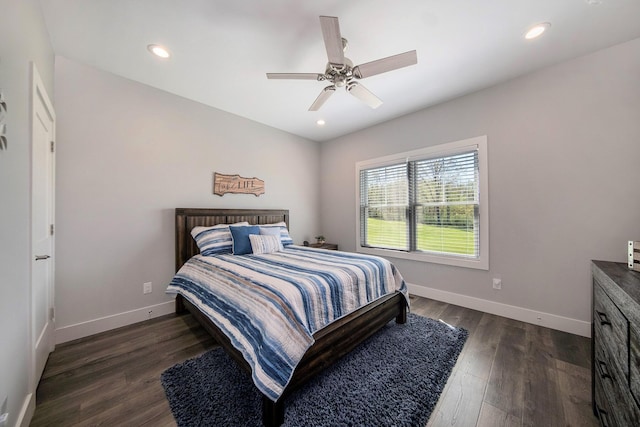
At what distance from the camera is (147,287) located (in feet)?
8.79

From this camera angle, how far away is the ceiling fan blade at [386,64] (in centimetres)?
175

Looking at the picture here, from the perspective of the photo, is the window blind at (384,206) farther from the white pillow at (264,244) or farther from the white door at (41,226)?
the white door at (41,226)

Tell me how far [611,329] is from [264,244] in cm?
284

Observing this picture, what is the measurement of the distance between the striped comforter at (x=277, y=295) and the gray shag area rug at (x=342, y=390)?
0.32m

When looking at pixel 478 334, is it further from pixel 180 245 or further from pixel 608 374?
pixel 180 245

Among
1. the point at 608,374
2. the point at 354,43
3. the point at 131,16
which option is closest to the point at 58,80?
the point at 131,16

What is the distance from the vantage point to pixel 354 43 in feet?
6.70

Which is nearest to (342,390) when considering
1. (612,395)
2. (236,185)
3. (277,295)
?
(277,295)

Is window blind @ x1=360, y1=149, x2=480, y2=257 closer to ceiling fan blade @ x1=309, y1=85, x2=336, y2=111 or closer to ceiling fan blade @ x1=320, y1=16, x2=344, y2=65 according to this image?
ceiling fan blade @ x1=309, y1=85, x2=336, y2=111

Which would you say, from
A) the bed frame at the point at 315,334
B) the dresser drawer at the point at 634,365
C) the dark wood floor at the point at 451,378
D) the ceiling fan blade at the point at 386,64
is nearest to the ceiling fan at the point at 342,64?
the ceiling fan blade at the point at 386,64

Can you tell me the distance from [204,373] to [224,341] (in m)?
0.28

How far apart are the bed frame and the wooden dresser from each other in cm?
136

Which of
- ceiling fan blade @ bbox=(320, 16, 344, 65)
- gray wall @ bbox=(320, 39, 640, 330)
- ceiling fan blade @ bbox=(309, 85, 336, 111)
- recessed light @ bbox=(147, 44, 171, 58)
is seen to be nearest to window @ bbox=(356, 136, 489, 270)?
gray wall @ bbox=(320, 39, 640, 330)

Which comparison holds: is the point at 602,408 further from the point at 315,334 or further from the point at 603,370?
the point at 315,334
